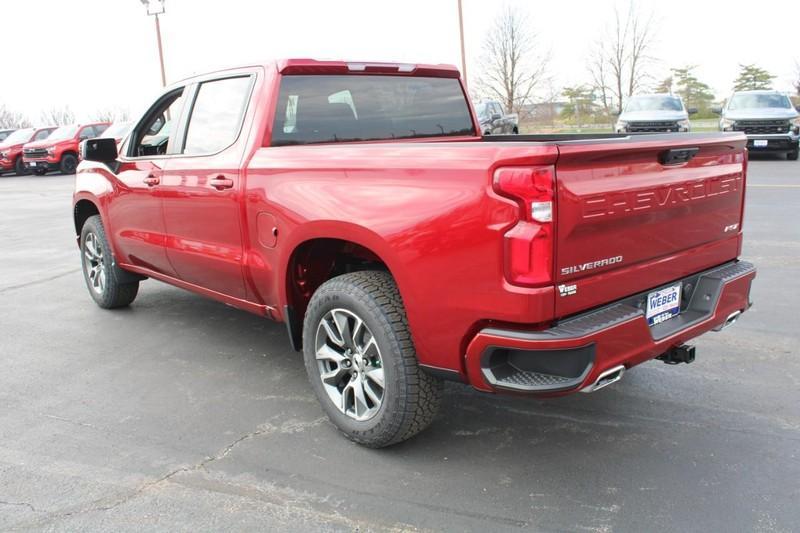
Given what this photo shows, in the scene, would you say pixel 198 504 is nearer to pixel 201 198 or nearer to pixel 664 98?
pixel 201 198

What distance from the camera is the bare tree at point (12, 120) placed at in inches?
2201

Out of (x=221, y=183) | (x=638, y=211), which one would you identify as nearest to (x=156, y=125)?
(x=221, y=183)

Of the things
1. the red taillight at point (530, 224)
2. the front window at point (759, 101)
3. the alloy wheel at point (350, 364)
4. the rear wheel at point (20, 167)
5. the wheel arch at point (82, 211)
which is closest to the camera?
the red taillight at point (530, 224)

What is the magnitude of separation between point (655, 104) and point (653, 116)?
885 millimetres

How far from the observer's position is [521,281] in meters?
2.65

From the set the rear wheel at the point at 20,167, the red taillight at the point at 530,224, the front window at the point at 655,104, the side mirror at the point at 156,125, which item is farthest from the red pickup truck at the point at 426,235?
the rear wheel at the point at 20,167

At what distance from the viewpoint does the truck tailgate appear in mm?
2668

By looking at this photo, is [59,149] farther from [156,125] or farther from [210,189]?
[210,189]

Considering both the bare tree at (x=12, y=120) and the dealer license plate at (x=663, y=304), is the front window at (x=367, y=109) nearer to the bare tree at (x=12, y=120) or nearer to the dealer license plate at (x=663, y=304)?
the dealer license plate at (x=663, y=304)

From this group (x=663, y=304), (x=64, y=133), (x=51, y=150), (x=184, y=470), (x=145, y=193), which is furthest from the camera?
(x=64, y=133)

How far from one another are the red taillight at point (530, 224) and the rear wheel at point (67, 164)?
2673 cm

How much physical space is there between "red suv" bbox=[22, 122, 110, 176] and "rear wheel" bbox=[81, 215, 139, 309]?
70.9ft

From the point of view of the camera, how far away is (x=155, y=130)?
556 cm

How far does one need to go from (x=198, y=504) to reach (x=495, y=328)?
4.78 ft
